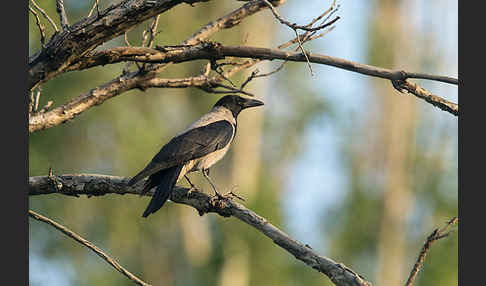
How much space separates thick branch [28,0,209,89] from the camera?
4.13 metres

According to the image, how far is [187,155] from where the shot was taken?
5656mm

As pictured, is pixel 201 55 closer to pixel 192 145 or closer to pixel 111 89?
pixel 111 89

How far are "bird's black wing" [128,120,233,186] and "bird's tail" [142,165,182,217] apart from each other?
71 mm

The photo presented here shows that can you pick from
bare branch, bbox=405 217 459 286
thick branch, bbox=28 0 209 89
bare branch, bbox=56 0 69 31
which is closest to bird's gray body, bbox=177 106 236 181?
thick branch, bbox=28 0 209 89

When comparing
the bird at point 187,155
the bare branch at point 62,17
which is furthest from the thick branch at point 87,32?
the bird at point 187,155

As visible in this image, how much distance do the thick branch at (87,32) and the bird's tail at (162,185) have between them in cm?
128

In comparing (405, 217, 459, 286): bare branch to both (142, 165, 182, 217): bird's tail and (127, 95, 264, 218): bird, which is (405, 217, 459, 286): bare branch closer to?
(127, 95, 264, 218): bird

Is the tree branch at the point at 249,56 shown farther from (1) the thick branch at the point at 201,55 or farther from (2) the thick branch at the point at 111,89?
(2) the thick branch at the point at 111,89

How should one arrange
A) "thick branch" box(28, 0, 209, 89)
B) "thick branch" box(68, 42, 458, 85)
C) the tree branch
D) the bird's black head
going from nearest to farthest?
"thick branch" box(28, 0, 209, 89)
the tree branch
"thick branch" box(68, 42, 458, 85)
the bird's black head

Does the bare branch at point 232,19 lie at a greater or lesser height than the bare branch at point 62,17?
greater

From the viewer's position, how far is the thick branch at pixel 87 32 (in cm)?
413

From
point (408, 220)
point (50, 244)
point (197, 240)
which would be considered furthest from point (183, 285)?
point (408, 220)

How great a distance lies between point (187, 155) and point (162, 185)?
0.65 metres

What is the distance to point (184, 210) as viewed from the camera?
17703 millimetres
